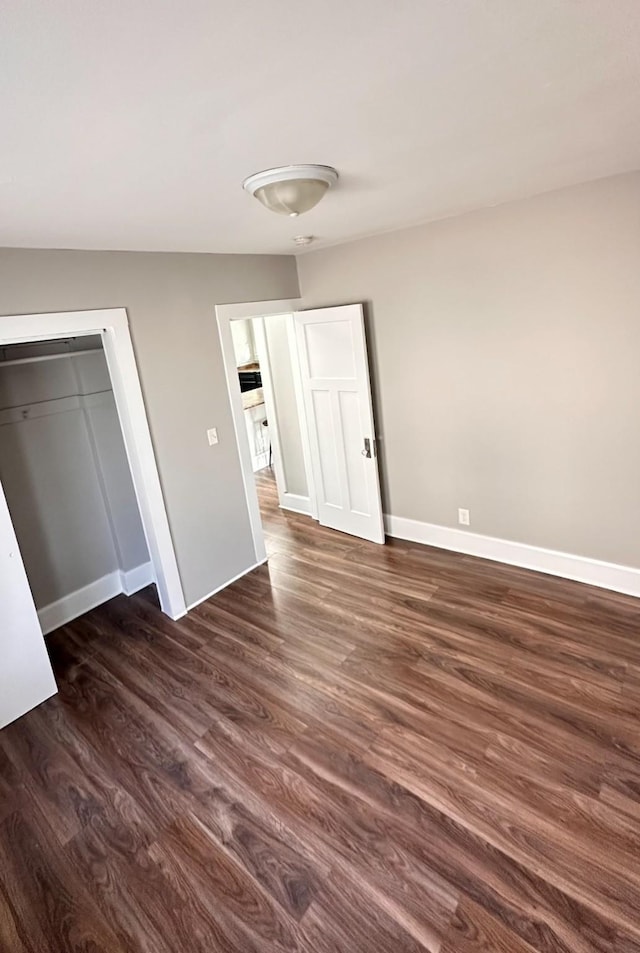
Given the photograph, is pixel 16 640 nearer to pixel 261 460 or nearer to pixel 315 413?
pixel 315 413

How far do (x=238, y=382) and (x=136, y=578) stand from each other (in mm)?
1766

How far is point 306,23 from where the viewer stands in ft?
3.08

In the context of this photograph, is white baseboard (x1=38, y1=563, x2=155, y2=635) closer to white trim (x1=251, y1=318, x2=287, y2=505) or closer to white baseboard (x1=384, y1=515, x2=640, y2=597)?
white trim (x1=251, y1=318, x2=287, y2=505)

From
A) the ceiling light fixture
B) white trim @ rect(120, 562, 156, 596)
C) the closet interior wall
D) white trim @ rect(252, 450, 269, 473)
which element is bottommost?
white trim @ rect(120, 562, 156, 596)

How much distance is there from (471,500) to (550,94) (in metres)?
2.69

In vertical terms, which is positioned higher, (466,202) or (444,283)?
(466,202)

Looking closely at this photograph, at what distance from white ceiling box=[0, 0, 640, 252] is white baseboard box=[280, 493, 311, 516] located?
10.3 ft

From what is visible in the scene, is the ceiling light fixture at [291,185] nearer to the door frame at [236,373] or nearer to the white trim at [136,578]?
the door frame at [236,373]

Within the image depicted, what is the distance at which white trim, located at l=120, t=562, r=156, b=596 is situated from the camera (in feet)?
12.8

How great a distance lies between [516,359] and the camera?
10.4 ft

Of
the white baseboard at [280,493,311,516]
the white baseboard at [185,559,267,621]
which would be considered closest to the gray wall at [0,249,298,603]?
the white baseboard at [185,559,267,621]

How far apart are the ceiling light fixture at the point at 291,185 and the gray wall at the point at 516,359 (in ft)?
5.22

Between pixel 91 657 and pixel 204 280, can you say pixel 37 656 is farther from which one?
pixel 204 280

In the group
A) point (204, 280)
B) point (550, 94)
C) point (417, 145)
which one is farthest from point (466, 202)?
point (204, 280)
